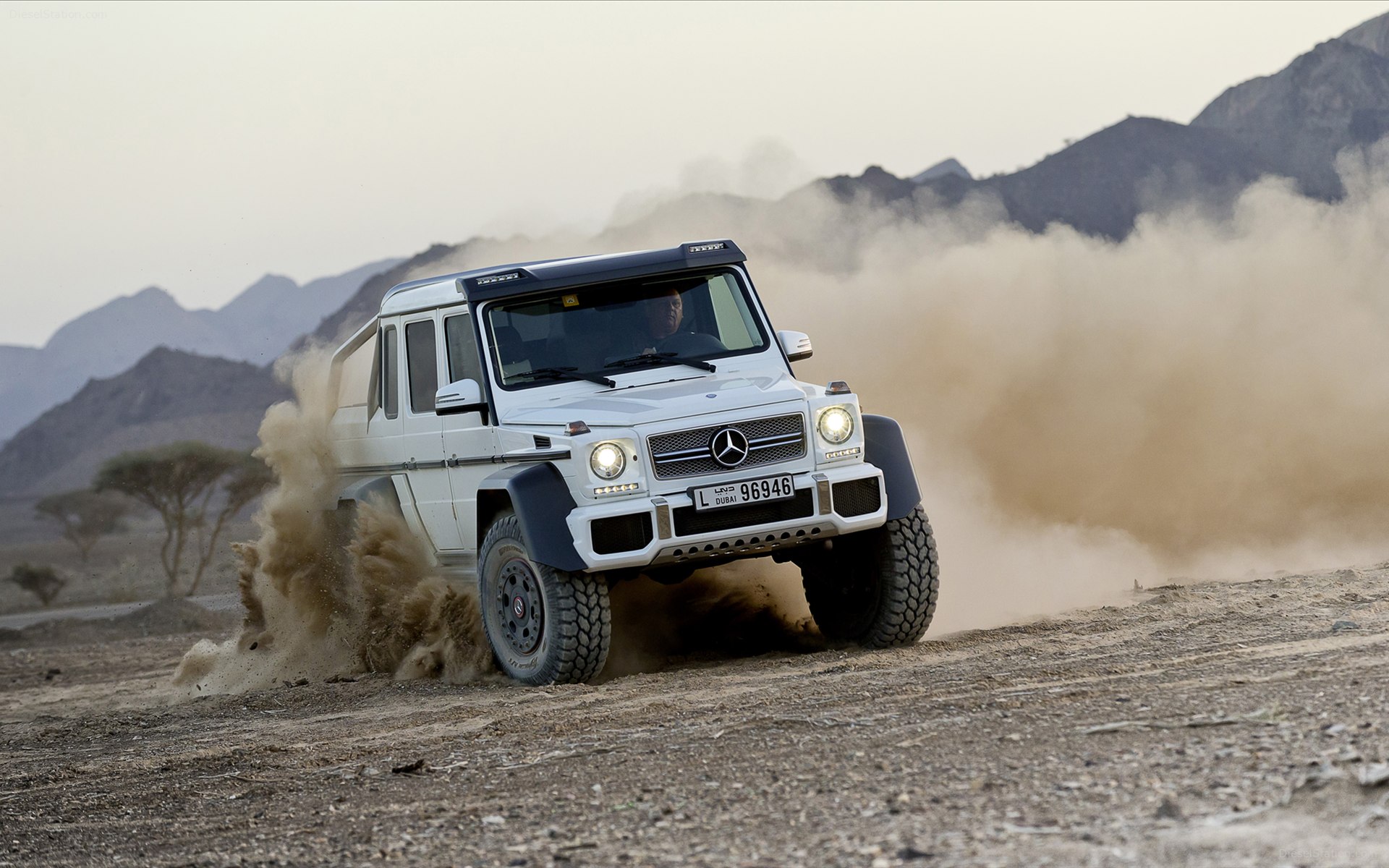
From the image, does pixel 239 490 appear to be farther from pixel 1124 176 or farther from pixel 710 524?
pixel 1124 176

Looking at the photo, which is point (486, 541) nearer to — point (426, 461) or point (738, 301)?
point (426, 461)

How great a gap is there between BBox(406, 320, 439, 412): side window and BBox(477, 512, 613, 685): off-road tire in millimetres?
1158

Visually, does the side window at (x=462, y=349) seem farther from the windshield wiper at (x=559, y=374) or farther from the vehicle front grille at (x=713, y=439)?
the vehicle front grille at (x=713, y=439)

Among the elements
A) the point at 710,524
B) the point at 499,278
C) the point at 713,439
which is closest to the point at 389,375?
the point at 499,278

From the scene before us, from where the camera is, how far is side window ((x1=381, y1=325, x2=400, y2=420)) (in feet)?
31.7

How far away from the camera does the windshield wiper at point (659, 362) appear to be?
8.67 meters

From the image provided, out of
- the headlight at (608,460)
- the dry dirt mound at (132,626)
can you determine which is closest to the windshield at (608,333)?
the headlight at (608,460)

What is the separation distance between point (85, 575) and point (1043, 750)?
56039 millimetres

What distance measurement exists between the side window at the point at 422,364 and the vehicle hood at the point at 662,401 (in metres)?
0.96

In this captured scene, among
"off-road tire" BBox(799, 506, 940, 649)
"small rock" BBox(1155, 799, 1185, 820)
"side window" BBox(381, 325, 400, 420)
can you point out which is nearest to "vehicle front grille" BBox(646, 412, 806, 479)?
"off-road tire" BBox(799, 506, 940, 649)

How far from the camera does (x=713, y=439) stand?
7777mm

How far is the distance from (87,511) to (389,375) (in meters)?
51.3

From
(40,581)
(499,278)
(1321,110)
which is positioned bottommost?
(40,581)

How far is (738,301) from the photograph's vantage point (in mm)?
9148
